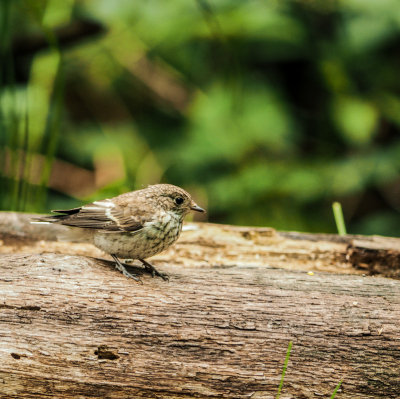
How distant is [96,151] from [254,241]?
11.7 ft

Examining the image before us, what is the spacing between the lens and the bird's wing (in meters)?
3.15

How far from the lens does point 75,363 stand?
95.7 inches

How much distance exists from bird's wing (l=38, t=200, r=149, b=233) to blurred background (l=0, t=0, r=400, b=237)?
1.22m

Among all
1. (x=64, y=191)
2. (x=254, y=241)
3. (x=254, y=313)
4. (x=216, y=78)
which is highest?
(x=216, y=78)

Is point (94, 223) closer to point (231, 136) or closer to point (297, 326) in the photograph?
point (297, 326)

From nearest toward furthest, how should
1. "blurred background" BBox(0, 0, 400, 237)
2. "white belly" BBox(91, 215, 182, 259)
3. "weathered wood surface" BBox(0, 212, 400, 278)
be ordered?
"white belly" BBox(91, 215, 182, 259) → "weathered wood surface" BBox(0, 212, 400, 278) → "blurred background" BBox(0, 0, 400, 237)

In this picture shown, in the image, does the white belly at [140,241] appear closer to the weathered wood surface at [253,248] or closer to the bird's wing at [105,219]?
the bird's wing at [105,219]

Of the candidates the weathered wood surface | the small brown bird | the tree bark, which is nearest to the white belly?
the small brown bird

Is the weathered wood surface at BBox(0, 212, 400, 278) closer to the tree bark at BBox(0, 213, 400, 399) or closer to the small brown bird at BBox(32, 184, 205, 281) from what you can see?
the small brown bird at BBox(32, 184, 205, 281)

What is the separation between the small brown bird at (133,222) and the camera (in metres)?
3.11

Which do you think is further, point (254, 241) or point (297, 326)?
point (254, 241)

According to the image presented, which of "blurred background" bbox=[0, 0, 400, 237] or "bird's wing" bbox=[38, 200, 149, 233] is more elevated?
"blurred background" bbox=[0, 0, 400, 237]

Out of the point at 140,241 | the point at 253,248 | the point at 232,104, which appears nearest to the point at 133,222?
the point at 140,241

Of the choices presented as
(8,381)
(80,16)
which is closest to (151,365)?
(8,381)
